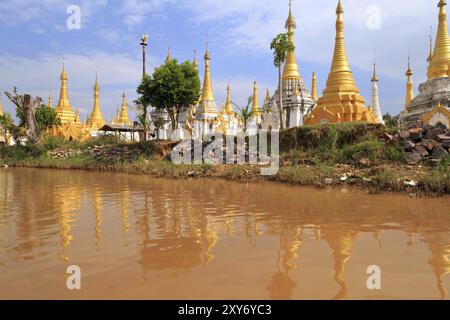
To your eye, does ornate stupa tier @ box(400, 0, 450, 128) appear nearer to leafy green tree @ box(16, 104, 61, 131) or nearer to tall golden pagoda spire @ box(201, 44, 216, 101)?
tall golden pagoda spire @ box(201, 44, 216, 101)

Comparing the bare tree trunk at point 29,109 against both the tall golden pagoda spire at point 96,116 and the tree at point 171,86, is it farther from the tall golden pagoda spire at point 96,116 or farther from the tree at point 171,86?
the tall golden pagoda spire at point 96,116

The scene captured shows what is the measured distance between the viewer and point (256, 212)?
7145 mm

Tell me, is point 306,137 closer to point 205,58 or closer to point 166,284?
point 166,284

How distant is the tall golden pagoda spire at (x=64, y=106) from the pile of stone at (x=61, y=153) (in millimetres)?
19286

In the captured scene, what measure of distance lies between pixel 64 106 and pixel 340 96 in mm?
36585

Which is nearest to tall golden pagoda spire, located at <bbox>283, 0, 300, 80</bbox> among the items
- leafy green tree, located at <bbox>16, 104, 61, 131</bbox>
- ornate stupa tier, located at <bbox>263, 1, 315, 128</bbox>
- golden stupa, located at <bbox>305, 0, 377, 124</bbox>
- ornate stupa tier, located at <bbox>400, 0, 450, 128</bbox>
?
ornate stupa tier, located at <bbox>263, 1, 315, 128</bbox>

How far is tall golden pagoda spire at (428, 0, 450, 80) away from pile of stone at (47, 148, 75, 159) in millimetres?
25936

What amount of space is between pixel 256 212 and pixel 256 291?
3.93 metres

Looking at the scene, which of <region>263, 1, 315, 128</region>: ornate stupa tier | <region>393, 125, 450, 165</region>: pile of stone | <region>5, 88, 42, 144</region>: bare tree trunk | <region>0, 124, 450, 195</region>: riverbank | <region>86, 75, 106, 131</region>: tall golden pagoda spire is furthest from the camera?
<region>86, 75, 106, 131</region>: tall golden pagoda spire

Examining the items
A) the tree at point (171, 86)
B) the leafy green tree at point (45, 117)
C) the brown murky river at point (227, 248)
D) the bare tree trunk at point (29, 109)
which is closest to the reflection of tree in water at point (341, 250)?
the brown murky river at point (227, 248)

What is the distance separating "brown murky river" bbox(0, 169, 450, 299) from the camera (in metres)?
3.30

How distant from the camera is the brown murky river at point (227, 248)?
3.30 metres

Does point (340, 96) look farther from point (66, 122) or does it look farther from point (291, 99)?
point (66, 122)

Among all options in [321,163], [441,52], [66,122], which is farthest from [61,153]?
[441,52]
